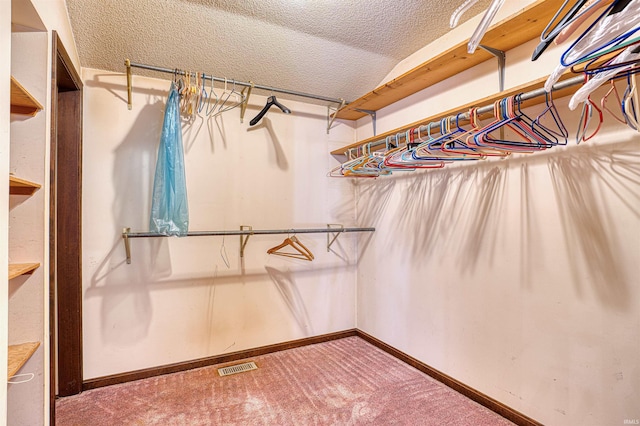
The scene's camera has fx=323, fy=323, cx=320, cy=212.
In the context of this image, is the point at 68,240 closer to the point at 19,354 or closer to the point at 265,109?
the point at 19,354

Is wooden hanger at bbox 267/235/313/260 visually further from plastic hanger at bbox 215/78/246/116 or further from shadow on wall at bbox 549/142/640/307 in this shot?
shadow on wall at bbox 549/142/640/307

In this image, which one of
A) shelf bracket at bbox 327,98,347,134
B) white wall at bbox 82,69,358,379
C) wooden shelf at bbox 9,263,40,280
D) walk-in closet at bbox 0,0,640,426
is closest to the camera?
wooden shelf at bbox 9,263,40,280

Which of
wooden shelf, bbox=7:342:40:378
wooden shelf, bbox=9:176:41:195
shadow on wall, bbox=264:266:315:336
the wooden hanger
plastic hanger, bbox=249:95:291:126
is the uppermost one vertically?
plastic hanger, bbox=249:95:291:126

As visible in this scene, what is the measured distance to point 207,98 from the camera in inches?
99.5

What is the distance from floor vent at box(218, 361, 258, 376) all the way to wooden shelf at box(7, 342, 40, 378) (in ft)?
4.25

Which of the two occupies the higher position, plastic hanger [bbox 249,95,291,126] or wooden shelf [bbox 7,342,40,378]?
plastic hanger [bbox 249,95,291,126]

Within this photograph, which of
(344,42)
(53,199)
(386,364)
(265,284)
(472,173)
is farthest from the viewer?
(265,284)

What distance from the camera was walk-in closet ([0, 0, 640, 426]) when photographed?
54.3 inches

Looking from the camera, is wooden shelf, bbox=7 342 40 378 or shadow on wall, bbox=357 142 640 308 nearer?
wooden shelf, bbox=7 342 40 378

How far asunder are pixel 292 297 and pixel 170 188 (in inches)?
54.7

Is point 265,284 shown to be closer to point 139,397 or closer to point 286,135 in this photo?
point 139,397

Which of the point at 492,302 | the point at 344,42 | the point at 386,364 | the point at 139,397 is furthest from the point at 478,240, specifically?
the point at 139,397

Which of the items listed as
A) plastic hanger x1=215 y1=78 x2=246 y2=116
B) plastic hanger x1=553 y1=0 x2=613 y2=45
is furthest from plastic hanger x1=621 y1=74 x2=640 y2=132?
plastic hanger x1=215 y1=78 x2=246 y2=116

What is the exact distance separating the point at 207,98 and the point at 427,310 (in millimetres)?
2317
